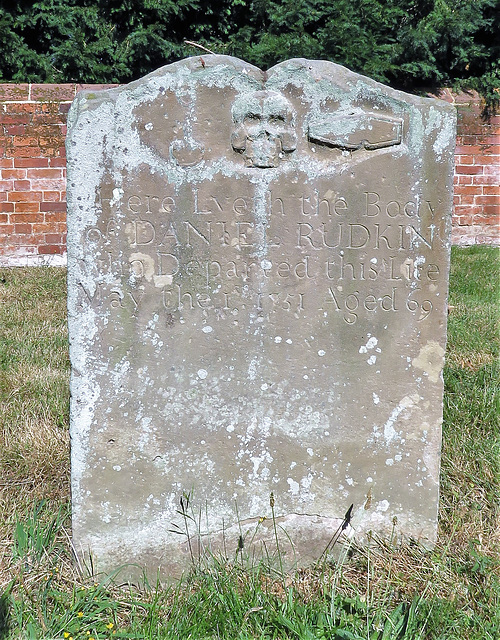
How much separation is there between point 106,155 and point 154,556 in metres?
1.57

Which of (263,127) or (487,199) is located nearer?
(263,127)

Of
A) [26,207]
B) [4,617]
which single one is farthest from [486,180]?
[4,617]

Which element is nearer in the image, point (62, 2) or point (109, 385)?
point (109, 385)

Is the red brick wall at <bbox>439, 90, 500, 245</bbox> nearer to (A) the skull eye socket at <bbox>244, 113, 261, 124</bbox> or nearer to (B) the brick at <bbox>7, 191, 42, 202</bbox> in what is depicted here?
(B) the brick at <bbox>7, 191, 42, 202</bbox>

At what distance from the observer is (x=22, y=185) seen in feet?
23.0

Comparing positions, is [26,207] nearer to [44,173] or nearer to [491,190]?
[44,173]

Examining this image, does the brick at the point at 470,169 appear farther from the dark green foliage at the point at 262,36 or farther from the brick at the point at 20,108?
the brick at the point at 20,108

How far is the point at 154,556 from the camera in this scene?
2660 millimetres

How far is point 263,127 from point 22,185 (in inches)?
205

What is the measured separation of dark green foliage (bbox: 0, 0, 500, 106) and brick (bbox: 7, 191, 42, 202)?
5.97 feet

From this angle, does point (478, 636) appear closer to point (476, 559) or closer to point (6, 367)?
point (476, 559)

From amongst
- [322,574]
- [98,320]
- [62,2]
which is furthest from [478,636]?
[62,2]

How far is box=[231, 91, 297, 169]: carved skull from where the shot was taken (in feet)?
8.14

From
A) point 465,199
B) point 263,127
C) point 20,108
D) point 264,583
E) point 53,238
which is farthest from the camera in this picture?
point 465,199
